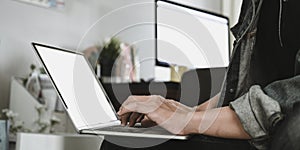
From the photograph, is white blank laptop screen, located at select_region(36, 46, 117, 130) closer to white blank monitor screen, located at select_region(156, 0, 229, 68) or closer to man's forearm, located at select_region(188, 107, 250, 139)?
man's forearm, located at select_region(188, 107, 250, 139)

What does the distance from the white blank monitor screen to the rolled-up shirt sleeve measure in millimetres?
1383

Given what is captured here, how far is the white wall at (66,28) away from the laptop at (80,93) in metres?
1.05

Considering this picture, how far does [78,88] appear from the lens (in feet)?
2.94

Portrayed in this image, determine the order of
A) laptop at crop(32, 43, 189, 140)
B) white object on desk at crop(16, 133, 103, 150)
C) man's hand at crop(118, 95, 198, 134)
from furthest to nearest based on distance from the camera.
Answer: white object on desk at crop(16, 133, 103, 150)
laptop at crop(32, 43, 189, 140)
man's hand at crop(118, 95, 198, 134)

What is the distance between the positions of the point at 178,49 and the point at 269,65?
1.29 meters

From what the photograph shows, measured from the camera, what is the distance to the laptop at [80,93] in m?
0.79

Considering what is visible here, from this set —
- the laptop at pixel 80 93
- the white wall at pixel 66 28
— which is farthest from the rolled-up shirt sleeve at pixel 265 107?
the white wall at pixel 66 28

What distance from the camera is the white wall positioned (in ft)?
6.34

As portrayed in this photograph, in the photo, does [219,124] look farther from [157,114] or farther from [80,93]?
[80,93]

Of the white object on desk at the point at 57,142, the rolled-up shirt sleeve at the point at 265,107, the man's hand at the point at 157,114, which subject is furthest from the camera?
the white object on desk at the point at 57,142

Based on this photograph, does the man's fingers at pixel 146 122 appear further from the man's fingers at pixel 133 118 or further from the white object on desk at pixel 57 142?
the white object on desk at pixel 57 142

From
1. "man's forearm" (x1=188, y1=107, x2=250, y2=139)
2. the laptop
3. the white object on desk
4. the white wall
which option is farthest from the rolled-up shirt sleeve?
the white wall

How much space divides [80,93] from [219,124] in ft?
1.08

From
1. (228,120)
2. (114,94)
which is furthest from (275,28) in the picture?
(114,94)
